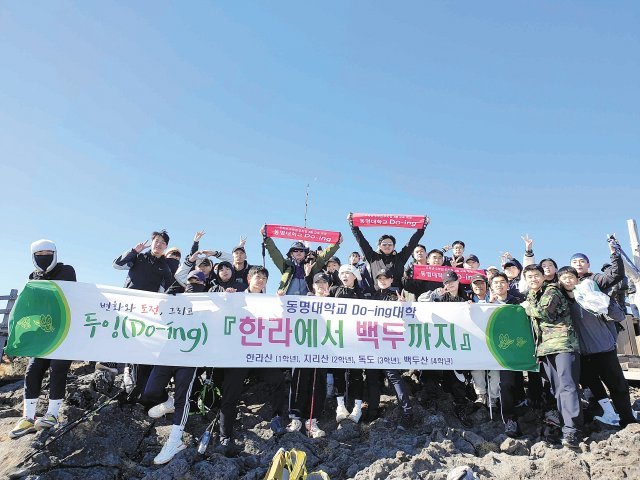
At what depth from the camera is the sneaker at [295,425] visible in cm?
584

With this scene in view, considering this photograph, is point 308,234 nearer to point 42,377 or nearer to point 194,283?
point 194,283

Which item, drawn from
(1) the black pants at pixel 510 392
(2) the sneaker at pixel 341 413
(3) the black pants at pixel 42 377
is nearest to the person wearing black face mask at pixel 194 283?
(3) the black pants at pixel 42 377

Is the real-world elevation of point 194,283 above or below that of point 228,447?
above

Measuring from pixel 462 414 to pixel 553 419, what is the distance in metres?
1.30

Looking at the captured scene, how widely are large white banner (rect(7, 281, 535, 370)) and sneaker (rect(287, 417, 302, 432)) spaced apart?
0.76 m

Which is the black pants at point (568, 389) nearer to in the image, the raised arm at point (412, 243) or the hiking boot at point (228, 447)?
the raised arm at point (412, 243)

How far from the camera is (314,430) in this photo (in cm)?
588

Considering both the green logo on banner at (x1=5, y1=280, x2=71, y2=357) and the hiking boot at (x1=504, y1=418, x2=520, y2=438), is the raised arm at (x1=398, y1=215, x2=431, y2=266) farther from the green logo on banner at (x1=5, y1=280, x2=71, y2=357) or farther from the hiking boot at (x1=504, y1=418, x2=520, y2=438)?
the green logo on banner at (x1=5, y1=280, x2=71, y2=357)

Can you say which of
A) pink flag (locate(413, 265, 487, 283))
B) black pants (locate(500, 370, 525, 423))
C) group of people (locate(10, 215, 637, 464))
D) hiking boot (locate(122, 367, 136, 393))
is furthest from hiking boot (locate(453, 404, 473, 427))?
hiking boot (locate(122, 367, 136, 393))

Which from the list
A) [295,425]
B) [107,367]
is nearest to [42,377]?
[107,367]

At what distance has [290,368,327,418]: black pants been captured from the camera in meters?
6.08

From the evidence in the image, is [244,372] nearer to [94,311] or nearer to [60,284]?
[94,311]

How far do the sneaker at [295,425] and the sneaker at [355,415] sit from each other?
77 centimetres

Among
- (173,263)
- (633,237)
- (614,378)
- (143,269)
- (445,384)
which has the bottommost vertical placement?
(445,384)
